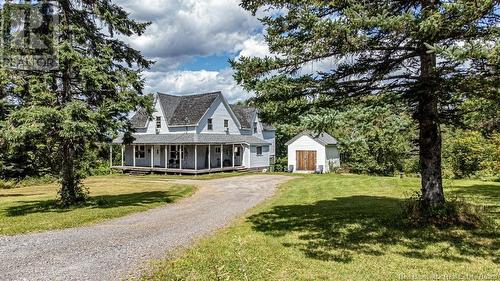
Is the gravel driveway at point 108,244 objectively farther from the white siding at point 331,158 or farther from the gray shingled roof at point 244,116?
the gray shingled roof at point 244,116

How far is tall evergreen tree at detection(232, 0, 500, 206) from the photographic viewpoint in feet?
24.4

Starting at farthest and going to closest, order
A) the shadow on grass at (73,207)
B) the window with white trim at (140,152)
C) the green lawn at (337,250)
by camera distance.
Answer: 1. the window with white trim at (140,152)
2. the shadow on grass at (73,207)
3. the green lawn at (337,250)

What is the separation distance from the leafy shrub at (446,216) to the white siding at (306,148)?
1043 inches

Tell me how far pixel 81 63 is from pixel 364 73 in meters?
9.54

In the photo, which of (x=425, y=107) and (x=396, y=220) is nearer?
(x=425, y=107)

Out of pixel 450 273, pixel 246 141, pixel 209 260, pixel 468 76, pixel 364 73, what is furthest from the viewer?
pixel 246 141

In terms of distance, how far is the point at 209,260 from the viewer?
734 centimetres

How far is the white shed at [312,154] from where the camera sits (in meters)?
36.5

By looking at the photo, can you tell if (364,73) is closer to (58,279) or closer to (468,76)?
(468,76)

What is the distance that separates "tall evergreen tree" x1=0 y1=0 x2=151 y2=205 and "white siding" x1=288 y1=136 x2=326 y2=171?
24.4m

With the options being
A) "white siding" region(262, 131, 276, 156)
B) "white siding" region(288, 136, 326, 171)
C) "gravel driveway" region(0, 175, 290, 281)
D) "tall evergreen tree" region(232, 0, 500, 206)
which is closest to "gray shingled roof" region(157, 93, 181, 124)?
"white siding" region(262, 131, 276, 156)

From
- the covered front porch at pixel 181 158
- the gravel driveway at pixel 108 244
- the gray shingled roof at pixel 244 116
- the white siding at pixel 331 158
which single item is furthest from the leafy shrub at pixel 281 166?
the gravel driveway at pixel 108 244

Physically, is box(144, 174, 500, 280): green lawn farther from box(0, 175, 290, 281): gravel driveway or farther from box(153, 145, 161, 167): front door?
box(153, 145, 161, 167): front door

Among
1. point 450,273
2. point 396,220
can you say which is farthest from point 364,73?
point 450,273
